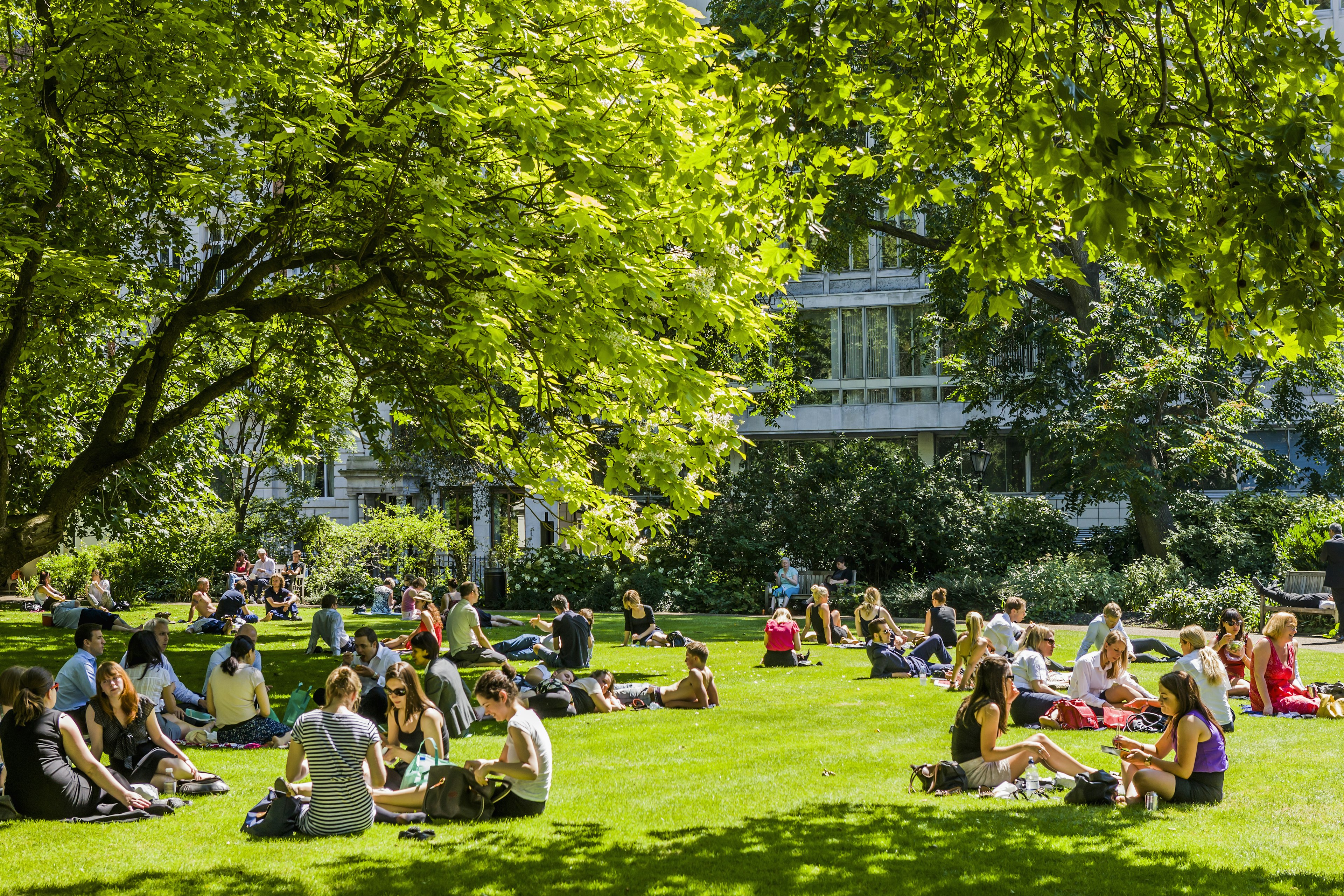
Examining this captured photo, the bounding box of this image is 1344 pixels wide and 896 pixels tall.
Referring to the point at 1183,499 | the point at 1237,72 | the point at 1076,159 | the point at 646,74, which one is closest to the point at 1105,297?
the point at 1183,499

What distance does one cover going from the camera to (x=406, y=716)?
10.7 m

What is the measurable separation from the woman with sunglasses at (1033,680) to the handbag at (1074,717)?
0.50ft

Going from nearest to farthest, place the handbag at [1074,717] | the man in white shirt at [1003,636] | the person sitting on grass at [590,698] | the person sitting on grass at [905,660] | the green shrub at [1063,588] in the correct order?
the handbag at [1074,717] < the person sitting on grass at [590,698] < the man in white shirt at [1003,636] < the person sitting on grass at [905,660] < the green shrub at [1063,588]

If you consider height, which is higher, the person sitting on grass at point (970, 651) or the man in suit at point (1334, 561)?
the man in suit at point (1334, 561)

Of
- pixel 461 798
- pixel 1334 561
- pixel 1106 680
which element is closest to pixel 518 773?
pixel 461 798

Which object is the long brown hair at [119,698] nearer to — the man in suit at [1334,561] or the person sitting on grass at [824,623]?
the person sitting on grass at [824,623]

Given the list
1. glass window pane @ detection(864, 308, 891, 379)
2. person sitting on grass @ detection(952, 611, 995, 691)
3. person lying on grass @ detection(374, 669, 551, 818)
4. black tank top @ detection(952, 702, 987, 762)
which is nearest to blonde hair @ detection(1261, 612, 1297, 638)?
person sitting on grass @ detection(952, 611, 995, 691)

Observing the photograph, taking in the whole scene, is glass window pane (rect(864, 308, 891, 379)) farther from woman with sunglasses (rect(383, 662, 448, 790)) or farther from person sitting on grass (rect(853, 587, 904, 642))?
woman with sunglasses (rect(383, 662, 448, 790))

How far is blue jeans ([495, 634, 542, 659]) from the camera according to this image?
19891mm

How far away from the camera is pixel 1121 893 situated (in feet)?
22.1

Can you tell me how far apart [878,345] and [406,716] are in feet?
101

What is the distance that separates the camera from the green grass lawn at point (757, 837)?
704cm

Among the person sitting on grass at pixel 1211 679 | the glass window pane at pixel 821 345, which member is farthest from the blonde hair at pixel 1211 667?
the glass window pane at pixel 821 345

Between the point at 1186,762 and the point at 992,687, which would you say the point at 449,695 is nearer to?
the point at 992,687
